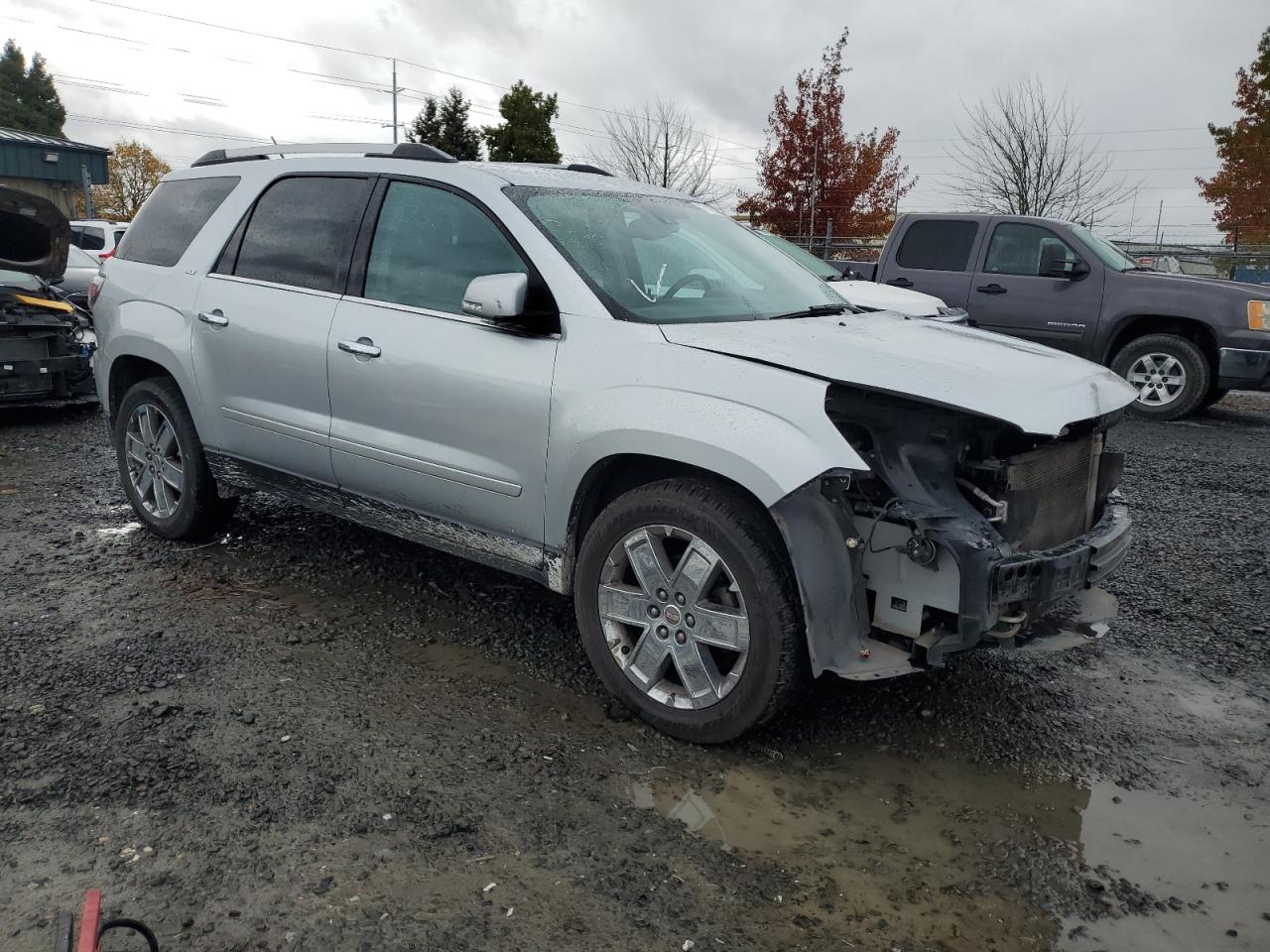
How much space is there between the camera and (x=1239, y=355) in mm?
9250

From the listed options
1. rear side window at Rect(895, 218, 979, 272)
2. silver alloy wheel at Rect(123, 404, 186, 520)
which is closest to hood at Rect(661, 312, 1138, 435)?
silver alloy wheel at Rect(123, 404, 186, 520)

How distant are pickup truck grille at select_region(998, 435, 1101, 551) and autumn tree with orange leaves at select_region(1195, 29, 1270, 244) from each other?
91.1 feet

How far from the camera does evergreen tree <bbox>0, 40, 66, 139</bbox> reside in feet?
215

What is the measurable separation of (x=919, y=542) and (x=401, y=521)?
6.87ft

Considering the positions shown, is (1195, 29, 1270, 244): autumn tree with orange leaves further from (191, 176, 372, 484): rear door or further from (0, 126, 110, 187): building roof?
(0, 126, 110, 187): building roof

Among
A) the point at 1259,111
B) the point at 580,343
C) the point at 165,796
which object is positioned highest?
the point at 1259,111

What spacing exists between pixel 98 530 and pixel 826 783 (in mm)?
4220

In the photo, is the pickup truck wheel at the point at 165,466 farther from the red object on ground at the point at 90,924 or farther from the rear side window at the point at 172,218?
the red object on ground at the point at 90,924

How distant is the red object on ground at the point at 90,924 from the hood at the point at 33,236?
290 inches

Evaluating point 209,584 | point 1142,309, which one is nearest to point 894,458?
point 209,584

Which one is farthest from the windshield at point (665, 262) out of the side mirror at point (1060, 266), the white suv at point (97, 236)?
the white suv at point (97, 236)

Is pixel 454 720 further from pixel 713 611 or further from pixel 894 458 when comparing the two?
pixel 894 458

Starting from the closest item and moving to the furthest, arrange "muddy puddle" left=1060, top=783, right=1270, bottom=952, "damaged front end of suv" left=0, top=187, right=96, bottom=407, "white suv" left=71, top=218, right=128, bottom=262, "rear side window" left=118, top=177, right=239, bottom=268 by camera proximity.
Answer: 1. "muddy puddle" left=1060, top=783, right=1270, bottom=952
2. "rear side window" left=118, top=177, right=239, bottom=268
3. "damaged front end of suv" left=0, top=187, right=96, bottom=407
4. "white suv" left=71, top=218, right=128, bottom=262

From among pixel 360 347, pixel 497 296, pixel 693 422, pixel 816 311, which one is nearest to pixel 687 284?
pixel 816 311
